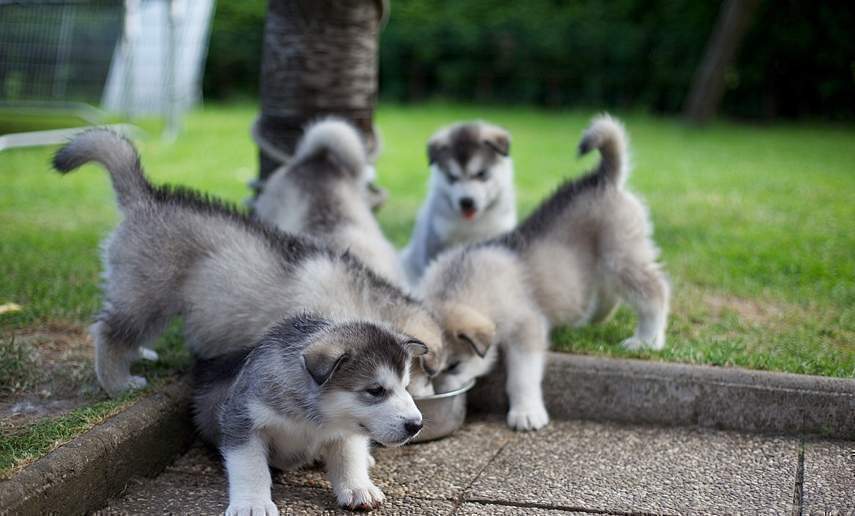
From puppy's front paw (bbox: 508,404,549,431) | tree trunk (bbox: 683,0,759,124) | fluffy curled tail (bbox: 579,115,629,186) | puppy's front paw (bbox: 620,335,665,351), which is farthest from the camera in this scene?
tree trunk (bbox: 683,0,759,124)

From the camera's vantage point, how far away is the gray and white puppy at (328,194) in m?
5.29

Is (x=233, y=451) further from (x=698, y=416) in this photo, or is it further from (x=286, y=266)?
(x=698, y=416)

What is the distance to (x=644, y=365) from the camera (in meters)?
4.40

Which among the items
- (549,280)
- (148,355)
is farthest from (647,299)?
(148,355)

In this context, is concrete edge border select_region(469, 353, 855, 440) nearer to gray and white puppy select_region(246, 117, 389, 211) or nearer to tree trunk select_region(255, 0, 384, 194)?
gray and white puppy select_region(246, 117, 389, 211)

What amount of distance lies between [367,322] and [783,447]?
6.10 ft

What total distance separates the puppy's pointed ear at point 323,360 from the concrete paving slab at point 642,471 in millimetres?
782

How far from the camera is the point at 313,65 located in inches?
238

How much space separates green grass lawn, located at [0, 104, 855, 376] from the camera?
4.98 m

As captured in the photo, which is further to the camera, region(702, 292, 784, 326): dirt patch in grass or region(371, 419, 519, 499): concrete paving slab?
region(702, 292, 784, 326): dirt patch in grass

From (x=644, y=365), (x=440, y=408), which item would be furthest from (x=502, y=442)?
(x=644, y=365)

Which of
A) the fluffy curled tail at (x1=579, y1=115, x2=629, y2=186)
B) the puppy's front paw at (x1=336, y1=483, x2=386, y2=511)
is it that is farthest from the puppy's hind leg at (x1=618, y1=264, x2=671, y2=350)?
the puppy's front paw at (x1=336, y1=483, x2=386, y2=511)

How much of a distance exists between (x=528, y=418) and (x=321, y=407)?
1281 mm

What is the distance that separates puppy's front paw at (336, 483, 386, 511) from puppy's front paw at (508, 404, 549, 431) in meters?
1.00
